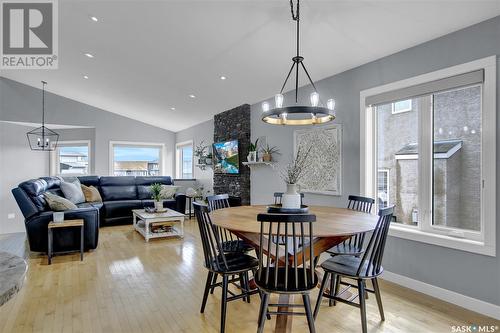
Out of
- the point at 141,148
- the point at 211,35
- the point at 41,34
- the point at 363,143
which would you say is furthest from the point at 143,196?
the point at 363,143

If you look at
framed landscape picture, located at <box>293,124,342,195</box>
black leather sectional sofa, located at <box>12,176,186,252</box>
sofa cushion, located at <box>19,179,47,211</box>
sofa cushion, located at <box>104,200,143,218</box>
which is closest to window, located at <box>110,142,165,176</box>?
black leather sectional sofa, located at <box>12,176,186,252</box>

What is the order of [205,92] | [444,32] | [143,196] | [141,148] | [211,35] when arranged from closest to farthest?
[444,32], [211,35], [205,92], [143,196], [141,148]

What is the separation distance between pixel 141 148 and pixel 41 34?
518 centimetres

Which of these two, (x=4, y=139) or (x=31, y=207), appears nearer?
(x=31, y=207)

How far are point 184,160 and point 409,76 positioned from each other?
24.6 feet

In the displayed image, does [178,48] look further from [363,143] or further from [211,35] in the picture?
[363,143]

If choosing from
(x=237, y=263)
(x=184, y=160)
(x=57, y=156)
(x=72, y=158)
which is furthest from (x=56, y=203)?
(x=184, y=160)

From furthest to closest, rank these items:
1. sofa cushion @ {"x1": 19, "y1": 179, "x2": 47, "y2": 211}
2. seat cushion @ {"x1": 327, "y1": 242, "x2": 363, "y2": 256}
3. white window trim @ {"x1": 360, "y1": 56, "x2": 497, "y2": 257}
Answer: sofa cushion @ {"x1": 19, "y1": 179, "x2": 47, "y2": 211} → seat cushion @ {"x1": 327, "y1": 242, "x2": 363, "y2": 256} → white window trim @ {"x1": 360, "y1": 56, "x2": 497, "y2": 257}

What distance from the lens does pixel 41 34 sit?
4355mm

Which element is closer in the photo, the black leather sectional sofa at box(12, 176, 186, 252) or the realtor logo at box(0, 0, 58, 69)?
the realtor logo at box(0, 0, 58, 69)

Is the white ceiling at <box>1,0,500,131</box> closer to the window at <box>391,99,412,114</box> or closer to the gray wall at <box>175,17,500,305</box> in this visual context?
the gray wall at <box>175,17,500,305</box>

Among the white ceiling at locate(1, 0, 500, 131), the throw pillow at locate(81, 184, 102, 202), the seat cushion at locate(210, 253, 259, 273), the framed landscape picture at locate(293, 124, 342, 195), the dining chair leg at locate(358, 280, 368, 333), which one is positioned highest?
the white ceiling at locate(1, 0, 500, 131)

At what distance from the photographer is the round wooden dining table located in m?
2.02

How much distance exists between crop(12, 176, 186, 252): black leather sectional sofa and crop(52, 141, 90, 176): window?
6.43 feet
